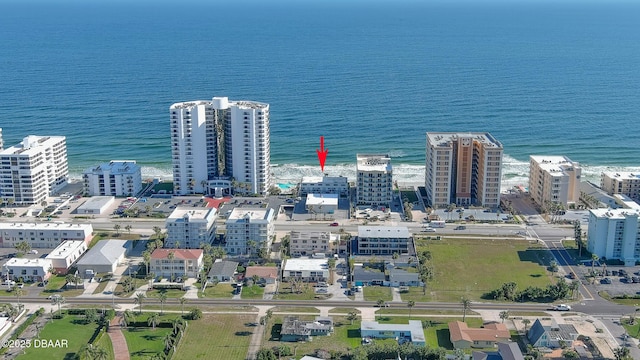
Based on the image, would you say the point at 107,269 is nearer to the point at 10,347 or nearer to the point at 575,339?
the point at 10,347

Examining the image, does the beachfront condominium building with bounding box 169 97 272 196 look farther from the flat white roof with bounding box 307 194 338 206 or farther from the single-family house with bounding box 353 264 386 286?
the single-family house with bounding box 353 264 386 286

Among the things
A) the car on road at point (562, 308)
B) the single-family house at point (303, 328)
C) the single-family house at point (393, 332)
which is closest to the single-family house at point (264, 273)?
the single-family house at point (303, 328)

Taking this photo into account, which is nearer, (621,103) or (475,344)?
(475,344)

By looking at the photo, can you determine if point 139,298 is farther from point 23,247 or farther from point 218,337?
point 23,247

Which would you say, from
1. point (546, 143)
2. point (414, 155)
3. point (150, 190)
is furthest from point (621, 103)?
point (150, 190)

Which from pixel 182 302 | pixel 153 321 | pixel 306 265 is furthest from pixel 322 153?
pixel 153 321

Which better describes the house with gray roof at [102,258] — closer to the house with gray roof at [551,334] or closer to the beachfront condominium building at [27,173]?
the beachfront condominium building at [27,173]

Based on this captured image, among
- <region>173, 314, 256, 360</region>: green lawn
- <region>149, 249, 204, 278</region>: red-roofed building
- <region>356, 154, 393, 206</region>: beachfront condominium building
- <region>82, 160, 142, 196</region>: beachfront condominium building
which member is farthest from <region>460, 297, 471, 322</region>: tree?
<region>82, 160, 142, 196</region>: beachfront condominium building
